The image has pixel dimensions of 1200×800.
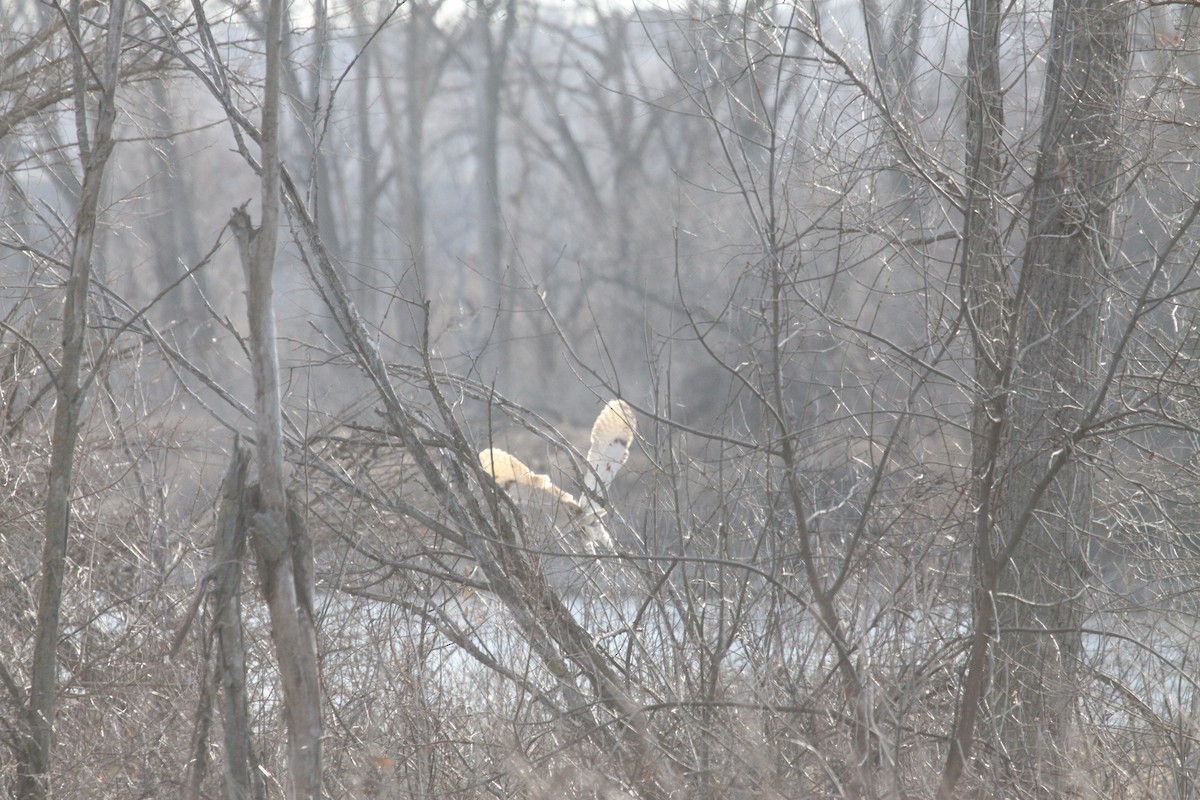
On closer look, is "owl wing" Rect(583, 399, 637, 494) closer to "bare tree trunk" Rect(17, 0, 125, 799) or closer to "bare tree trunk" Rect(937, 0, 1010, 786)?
"bare tree trunk" Rect(937, 0, 1010, 786)

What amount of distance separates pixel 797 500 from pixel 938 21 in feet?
6.76

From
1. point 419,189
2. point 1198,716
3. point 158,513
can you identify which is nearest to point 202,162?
point 419,189

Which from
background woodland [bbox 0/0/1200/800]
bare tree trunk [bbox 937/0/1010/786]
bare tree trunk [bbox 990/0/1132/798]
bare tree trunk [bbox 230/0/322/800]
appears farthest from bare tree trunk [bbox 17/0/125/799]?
bare tree trunk [bbox 990/0/1132/798]

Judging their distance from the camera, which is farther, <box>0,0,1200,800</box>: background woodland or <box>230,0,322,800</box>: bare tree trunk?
<box>0,0,1200,800</box>: background woodland

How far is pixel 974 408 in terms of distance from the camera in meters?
4.64

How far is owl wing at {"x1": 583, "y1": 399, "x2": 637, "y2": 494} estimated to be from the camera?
16.2ft

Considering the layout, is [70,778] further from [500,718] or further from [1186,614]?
[1186,614]

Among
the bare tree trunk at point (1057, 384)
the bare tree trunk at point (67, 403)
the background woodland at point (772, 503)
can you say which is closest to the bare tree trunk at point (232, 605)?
the background woodland at point (772, 503)

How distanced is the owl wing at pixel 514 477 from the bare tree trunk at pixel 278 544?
2321mm

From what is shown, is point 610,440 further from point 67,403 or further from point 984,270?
point 67,403

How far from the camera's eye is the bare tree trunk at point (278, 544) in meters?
2.81

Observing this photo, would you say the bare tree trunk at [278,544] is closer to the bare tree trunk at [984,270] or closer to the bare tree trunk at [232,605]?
the bare tree trunk at [232,605]

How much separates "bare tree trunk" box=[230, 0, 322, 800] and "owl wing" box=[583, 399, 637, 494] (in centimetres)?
210

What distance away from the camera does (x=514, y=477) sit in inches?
208
